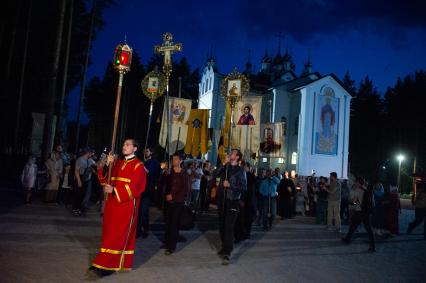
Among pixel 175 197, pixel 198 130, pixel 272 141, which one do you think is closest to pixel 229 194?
pixel 175 197

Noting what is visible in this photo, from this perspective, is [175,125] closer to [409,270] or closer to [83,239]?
[83,239]

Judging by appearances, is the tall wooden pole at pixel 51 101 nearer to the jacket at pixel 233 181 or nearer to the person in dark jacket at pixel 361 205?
the jacket at pixel 233 181

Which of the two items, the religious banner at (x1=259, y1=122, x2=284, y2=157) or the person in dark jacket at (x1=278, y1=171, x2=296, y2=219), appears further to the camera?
the religious banner at (x1=259, y1=122, x2=284, y2=157)

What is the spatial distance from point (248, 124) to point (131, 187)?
13698 millimetres

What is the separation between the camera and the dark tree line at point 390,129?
55.7 meters

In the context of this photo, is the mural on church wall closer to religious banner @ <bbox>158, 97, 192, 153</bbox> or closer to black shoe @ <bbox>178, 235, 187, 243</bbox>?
religious banner @ <bbox>158, 97, 192, 153</bbox>

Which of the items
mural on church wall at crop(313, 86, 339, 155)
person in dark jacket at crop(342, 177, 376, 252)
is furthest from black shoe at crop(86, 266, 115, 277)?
mural on church wall at crop(313, 86, 339, 155)

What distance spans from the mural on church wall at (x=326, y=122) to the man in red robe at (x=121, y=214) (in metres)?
37.3

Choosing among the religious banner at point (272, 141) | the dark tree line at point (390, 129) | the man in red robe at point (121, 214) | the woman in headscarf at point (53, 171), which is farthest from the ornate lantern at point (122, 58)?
the dark tree line at point (390, 129)

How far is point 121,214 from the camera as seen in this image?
6.32 meters

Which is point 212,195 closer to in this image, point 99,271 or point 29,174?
point 29,174

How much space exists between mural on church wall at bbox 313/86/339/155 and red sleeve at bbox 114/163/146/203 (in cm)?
3725

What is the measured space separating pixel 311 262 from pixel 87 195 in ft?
25.0

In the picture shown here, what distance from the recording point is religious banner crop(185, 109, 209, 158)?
20203 mm
